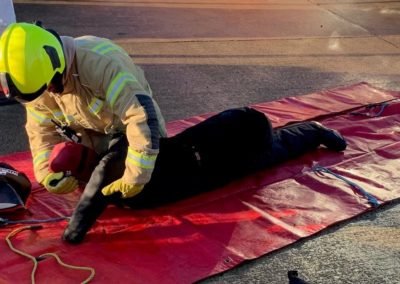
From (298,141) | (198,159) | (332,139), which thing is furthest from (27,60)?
(332,139)

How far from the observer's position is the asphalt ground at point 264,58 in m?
3.03

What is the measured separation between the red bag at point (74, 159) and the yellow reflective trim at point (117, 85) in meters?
0.44

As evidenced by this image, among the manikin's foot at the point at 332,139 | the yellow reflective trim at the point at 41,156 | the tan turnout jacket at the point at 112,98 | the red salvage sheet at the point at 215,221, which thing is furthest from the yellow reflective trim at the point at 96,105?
the manikin's foot at the point at 332,139

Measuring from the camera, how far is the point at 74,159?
327 cm

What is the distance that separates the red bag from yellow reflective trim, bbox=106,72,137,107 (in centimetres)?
44

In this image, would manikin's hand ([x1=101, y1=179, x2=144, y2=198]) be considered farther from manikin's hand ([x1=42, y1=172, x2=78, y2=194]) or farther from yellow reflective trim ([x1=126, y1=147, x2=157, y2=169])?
manikin's hand ([x1=42, y1=172, x2=78, y2=194])

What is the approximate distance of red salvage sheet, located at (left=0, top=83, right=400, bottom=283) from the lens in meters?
2.89

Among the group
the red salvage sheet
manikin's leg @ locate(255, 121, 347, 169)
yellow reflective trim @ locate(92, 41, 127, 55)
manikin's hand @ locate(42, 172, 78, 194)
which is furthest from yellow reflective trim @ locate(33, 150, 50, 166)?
manikin's leg @ locate(255, 121, 347, 169)

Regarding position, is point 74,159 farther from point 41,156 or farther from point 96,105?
point 96,105

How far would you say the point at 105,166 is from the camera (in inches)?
125

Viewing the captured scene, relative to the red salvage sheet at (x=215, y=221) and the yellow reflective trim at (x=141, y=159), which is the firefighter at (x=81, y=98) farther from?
the red salvage sheet at (x=215, y=221)

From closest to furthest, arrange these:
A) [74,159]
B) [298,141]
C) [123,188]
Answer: [123,188]
[74,159]
[298,141]

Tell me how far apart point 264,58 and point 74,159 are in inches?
148

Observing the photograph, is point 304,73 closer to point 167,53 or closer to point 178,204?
point 167,53
